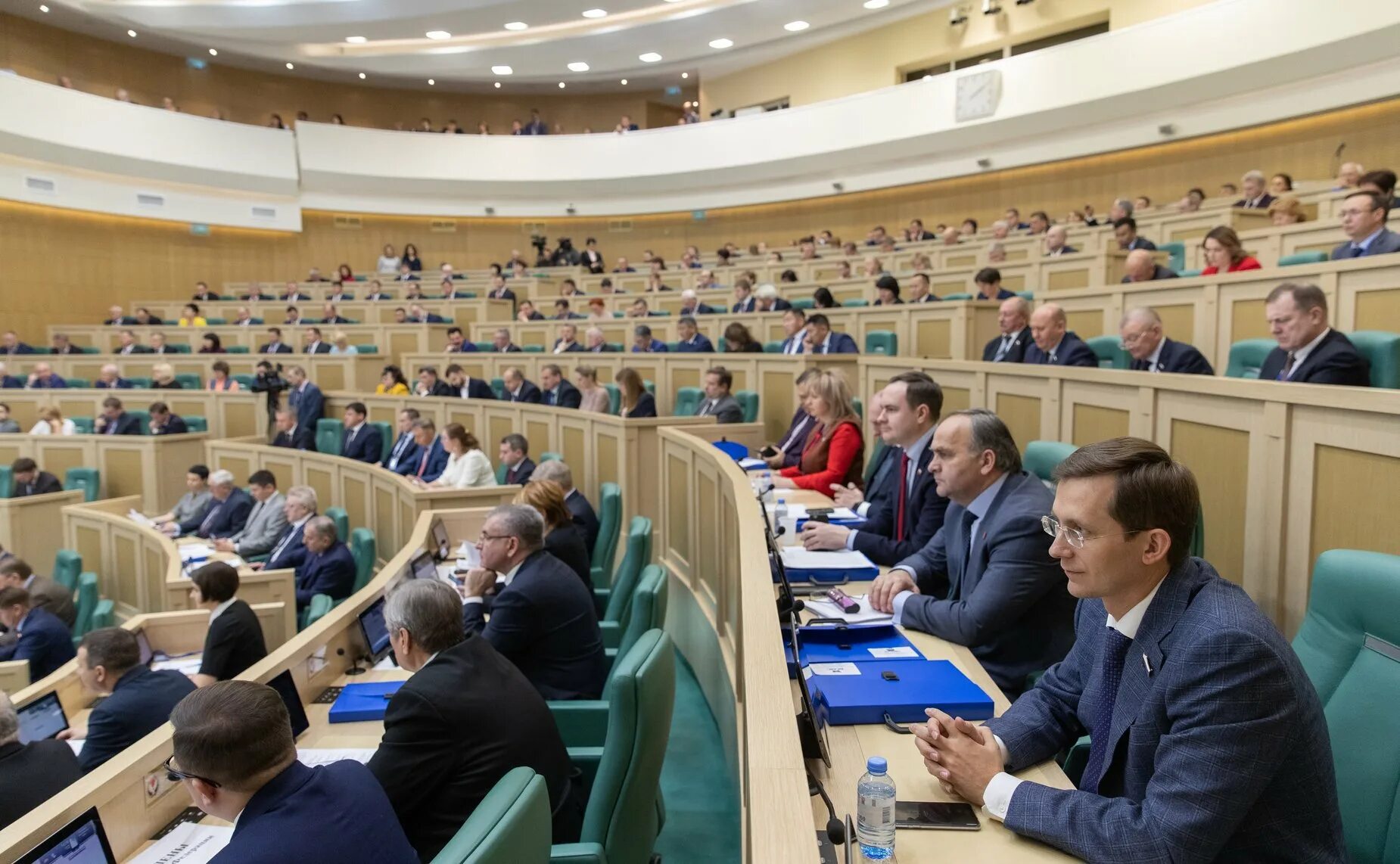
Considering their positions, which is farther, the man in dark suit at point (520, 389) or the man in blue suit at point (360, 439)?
the man in blue suit at point (360, 439)

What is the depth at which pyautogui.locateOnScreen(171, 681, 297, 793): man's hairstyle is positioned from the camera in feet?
5.31

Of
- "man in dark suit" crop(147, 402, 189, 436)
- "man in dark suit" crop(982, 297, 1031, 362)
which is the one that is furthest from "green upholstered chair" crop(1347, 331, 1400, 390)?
"man in dark suit" crop(147, 402, 189, 436)

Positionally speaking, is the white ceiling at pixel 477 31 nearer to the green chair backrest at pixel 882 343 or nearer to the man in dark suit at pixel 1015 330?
the green chair backrest at pixel 882 343

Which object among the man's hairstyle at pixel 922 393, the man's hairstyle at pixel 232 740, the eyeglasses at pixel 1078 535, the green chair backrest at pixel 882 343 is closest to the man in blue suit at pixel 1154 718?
the eyeglasses at pixel 1078 535

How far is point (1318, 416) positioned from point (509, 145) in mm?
16315

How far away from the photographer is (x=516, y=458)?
6023mm

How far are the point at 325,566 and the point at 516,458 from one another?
4.44 feet

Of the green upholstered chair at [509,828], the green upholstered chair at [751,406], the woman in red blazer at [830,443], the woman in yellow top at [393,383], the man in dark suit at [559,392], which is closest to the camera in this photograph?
the green upholstered chair at [509,828]

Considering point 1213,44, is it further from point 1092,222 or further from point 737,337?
point 737,337

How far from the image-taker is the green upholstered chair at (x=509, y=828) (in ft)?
3.86

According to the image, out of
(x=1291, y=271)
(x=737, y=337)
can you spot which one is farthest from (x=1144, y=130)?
(x=1291, y=271)

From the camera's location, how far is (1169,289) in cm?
489

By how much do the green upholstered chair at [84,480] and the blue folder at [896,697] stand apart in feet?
29.6

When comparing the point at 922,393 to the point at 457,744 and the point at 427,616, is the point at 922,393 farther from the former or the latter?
the point at 457,744
